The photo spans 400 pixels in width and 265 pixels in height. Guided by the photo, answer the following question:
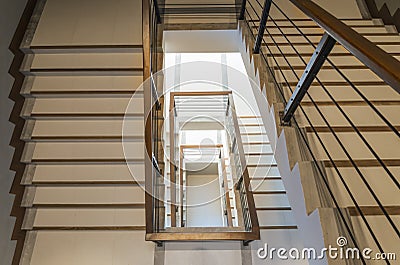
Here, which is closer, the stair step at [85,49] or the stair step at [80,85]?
the stair step at [80,85]

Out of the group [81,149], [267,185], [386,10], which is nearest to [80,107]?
[81,149]

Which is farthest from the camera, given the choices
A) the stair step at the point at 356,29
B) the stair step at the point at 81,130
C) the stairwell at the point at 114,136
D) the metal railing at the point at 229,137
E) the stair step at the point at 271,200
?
the stair step at the point at 356,29

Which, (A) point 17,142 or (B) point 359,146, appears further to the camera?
(A) point 17,142

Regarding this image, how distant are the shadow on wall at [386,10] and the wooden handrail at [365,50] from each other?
2434 mm

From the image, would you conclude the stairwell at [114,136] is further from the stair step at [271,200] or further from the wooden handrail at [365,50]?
the wooden handrail at [365,50]

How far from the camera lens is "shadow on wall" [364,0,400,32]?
298 cm

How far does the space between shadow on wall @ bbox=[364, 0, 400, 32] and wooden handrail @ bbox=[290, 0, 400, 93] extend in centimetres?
243

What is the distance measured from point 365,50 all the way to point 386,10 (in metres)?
3.00

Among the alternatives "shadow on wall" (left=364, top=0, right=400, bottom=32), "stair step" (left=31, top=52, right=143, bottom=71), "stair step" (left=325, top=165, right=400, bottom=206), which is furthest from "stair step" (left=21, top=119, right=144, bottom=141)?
"shadow on wall" (left=364, top=0, right=400, bottom=32)

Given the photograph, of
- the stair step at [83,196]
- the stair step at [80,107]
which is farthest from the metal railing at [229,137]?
the stair step at [80,107]

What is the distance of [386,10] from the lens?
3.16 metres

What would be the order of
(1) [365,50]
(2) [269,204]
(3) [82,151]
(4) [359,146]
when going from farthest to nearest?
(2) [269,204] < (3) [82,151] < (4) [359,146] < (1) [365,50]

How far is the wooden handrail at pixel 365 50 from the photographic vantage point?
75cm

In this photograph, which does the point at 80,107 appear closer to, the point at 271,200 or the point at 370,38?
the point at 271,200
